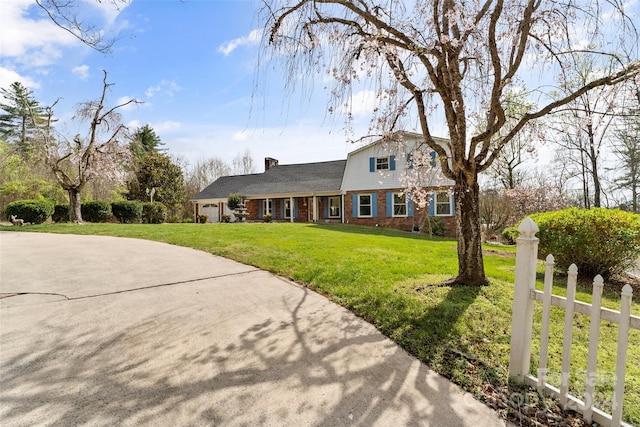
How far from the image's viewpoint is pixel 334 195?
20641mm

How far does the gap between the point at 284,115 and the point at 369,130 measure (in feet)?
6.68

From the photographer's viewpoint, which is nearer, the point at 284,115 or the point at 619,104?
the point at 619,104

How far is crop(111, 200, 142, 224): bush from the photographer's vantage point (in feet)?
57.8

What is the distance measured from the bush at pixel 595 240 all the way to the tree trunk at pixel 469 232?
280cm

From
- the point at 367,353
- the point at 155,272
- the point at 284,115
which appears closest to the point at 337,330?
the point at 367,353

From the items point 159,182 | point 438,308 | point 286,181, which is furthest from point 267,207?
point 438,308

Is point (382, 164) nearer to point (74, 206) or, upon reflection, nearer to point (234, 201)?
point (234, 201)

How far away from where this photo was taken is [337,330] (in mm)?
3484

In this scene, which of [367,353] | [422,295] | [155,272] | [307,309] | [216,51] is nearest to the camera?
[367,353]

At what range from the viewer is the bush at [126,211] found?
1762 centimetres

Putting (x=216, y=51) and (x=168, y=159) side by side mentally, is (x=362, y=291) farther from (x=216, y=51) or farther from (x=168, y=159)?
(x=168, y=159)

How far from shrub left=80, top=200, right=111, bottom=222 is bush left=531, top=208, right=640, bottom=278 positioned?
2010 cm

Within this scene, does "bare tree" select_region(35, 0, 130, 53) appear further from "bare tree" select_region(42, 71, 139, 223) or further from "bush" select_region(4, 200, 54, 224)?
"bush" select_region(4, 200, 54, 224)

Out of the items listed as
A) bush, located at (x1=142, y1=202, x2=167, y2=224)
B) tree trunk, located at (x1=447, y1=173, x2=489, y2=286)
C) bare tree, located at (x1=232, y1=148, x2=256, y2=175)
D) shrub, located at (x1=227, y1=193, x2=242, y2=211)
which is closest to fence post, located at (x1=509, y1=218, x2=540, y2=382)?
tree trunk, located at (x1=447, y1=173, x2=489, y2=286)
